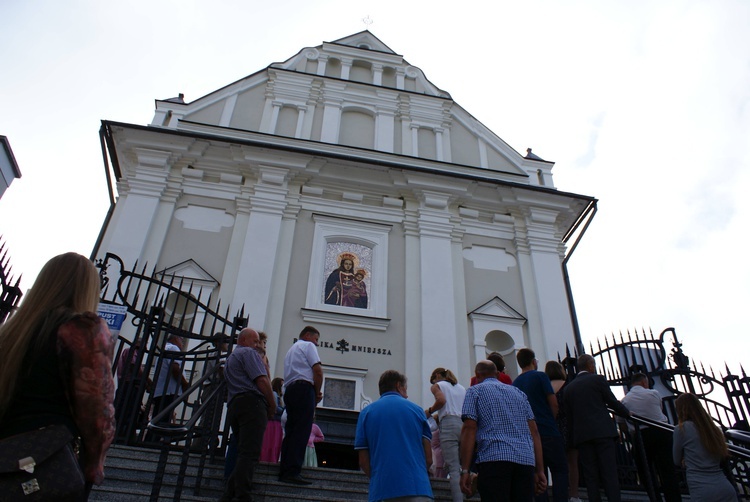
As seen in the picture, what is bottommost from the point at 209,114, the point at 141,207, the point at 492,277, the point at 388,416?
the point at 388,416

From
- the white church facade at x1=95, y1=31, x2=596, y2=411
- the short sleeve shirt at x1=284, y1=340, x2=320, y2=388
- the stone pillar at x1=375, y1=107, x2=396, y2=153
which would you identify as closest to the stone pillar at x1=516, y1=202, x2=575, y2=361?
the white church facade at x1=95, y1=31, x2=596, y2=411

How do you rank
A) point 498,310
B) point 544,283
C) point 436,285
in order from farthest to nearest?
point 544,283
point 498,310
point 436,285

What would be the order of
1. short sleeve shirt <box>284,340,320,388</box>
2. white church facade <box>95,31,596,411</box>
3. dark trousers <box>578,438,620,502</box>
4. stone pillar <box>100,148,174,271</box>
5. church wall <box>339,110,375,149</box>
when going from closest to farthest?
dark trousers <box>578,438,620,502</box> → short sleeve shirt <box>284,340,320,388</box> → white church facade <box>95,31,596,411</box> → stone pillar <box>100,148,174,271</box> → church wall <box>339,110,375,149</box>

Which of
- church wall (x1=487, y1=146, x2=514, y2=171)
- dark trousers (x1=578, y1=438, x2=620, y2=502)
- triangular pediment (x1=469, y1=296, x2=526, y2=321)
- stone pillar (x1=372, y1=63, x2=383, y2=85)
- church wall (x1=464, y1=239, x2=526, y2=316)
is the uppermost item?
stone pillar (x1=372, y1=63, x2=383, y2=85)

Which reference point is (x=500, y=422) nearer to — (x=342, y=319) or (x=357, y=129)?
(x=342, y=319)

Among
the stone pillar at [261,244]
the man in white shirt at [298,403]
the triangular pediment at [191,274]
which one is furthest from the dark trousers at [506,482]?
the triangular pediment at [191,274]

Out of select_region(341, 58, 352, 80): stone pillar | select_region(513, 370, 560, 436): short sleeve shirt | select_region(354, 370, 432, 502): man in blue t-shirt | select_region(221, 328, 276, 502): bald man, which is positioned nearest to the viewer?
select_region(354, 370, 432, 502): man in blue t-shirt

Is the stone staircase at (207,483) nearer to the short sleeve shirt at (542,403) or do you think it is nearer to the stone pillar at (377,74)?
the short sleeve shirt at (542,403)

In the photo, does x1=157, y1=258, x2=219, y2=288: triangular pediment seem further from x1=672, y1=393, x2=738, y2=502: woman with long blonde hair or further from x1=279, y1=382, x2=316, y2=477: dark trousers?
x1=672, y1=393, x2=738, y2=502: woman with long blonde hair

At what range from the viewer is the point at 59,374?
2.00 m

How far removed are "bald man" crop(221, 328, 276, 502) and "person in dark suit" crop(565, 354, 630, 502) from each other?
110 inches

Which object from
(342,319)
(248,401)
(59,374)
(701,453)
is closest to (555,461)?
(701,453)

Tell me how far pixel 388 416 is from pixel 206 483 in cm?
234

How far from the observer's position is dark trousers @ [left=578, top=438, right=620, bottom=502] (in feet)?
15.5
